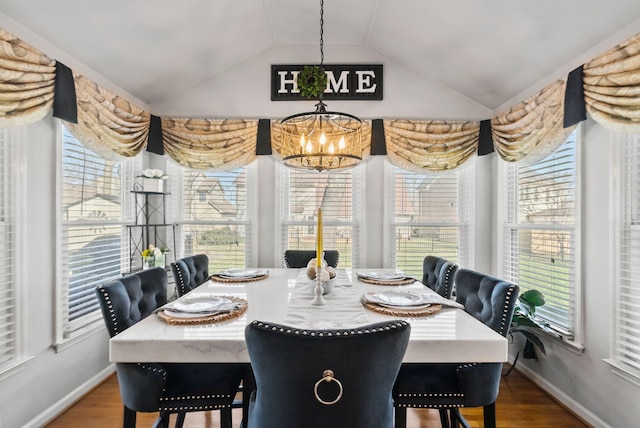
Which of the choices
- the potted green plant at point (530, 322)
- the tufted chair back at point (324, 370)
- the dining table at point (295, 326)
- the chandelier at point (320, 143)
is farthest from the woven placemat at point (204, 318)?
Answer: the potted green plant at point (530, 322)

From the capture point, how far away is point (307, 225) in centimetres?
328

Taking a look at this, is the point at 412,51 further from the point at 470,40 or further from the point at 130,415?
the point at 130,415

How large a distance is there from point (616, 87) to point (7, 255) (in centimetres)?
354

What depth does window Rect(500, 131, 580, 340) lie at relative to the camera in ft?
7.45

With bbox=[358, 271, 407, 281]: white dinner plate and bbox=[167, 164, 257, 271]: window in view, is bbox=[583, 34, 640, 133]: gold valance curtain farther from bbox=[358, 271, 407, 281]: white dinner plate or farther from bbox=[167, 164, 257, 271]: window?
bbox=[167, 164, 257, 271]: window

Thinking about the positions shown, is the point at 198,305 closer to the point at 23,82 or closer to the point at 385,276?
the point at 385,276

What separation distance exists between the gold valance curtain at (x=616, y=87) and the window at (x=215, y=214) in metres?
2.73

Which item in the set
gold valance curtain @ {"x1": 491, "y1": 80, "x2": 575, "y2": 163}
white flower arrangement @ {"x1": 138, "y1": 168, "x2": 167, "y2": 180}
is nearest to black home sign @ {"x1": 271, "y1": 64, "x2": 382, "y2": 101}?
gold valance curtain @ {"x1": 491, "y1": 80, "x2": 575, "y2": 163}

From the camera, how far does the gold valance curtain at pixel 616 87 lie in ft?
5.46

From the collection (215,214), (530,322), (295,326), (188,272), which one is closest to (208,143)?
(215,214)

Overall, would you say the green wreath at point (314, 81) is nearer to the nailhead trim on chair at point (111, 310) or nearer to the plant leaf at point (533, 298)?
the nailhead trim on chair at point (111, 310)

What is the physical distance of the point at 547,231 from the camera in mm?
2551

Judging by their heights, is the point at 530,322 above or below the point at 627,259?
below

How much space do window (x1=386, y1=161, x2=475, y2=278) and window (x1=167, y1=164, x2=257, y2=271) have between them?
1.49 metres
